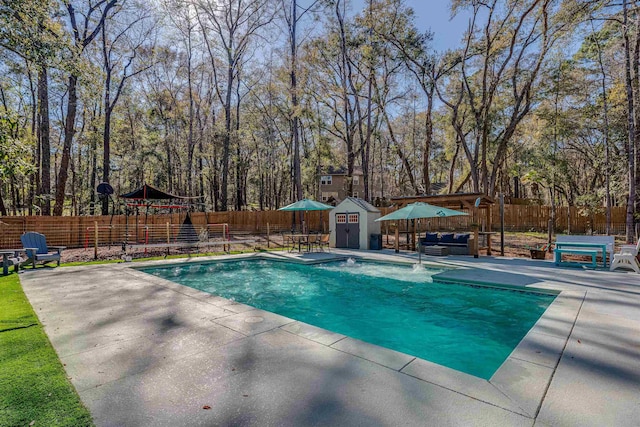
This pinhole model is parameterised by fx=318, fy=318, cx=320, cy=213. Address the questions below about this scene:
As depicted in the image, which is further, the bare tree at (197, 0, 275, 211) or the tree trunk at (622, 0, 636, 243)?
the bare tree at (197, 0, 275, 211)

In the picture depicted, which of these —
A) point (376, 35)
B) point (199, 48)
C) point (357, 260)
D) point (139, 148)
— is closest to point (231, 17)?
point (199, 48)

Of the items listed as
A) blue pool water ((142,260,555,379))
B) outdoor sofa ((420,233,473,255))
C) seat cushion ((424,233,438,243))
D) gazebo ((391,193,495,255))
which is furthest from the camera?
seat cushion ((424,233,438,243))

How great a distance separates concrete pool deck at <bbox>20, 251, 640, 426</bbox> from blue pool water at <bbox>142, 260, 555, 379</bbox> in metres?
0.74

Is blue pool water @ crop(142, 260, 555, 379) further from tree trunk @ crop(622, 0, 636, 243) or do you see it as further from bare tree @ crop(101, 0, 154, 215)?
bare tree @ crop(101, 0, 154, 215)

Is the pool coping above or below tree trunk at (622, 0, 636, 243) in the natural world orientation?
below

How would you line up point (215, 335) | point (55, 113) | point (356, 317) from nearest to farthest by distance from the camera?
1. point (215, 335)
2. point (356, 317)
3. point (55, 113)

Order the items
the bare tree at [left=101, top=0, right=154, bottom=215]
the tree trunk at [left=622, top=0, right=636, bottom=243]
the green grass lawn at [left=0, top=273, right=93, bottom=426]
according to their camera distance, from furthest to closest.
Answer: the bare tree at [left=101, top=0, right=154, bottom=215]
the tree trunk at [left=622, top=0, right=636, bottom=243]
the green grass lawn at [left=0, top=273, right=93, bottom=426]

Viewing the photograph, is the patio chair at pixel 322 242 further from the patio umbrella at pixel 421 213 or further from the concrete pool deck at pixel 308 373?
the concrete pool deck at pixel 308 373

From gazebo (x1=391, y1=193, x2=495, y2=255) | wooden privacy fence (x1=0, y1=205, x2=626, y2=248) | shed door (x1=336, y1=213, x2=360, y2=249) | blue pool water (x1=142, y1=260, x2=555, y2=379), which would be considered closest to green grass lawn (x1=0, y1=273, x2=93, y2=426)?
blue pool water (x1=142, y1=260, x2=555, y2=379)

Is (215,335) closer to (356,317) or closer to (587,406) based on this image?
(356,317)

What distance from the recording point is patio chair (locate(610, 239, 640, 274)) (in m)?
7.06

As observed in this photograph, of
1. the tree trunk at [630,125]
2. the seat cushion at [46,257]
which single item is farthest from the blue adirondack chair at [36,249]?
the tree trunk at [630,125]

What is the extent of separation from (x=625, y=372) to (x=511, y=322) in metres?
2.42

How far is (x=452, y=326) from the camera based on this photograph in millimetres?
4793
